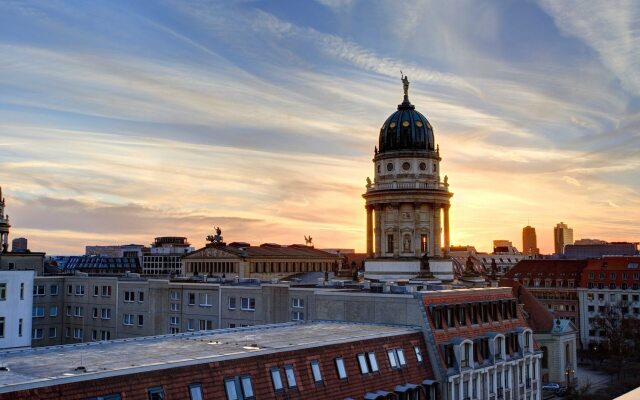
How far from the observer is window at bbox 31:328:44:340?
313 feet

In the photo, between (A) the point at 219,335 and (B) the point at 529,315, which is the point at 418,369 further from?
(B) the point at 529,315

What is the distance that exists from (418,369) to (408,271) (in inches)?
2481

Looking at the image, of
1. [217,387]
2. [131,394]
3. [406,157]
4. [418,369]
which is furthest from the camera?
Answer: [406,157]

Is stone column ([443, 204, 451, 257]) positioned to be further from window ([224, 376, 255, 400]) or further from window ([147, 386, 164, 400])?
window ([147, 386, 164, 400])

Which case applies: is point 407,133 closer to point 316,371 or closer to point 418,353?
point 418,353

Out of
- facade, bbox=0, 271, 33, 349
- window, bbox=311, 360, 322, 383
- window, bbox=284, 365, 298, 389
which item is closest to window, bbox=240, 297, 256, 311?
facade, bbox=0, 271, 33, 349

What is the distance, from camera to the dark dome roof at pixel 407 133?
116938mm

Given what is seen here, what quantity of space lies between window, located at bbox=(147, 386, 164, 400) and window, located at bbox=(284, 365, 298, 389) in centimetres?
862

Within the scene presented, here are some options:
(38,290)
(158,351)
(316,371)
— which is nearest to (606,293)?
(38,290)

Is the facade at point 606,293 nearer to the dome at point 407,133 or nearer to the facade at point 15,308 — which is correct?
the dome at point 407,133

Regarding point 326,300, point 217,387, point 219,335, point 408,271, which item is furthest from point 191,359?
point 408,271

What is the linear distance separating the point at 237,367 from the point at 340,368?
8.13 m

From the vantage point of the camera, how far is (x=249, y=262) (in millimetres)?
158875

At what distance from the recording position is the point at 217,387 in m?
36.7
